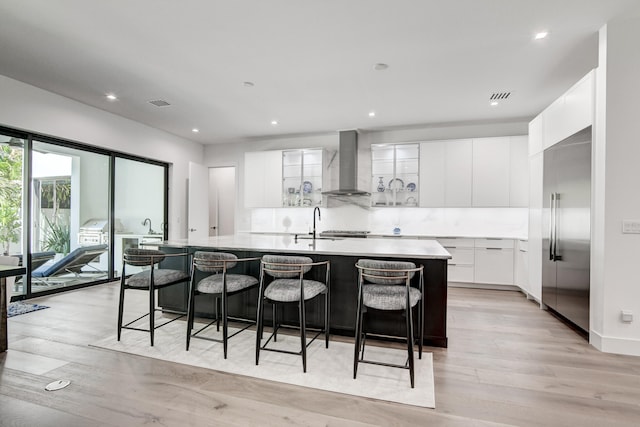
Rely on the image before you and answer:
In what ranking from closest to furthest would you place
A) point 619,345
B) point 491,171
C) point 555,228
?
point 619,345
point 555,228
point 491,171

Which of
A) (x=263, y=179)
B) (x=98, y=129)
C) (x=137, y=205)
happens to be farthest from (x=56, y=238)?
(x=263, y=179)

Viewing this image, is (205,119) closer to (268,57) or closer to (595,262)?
(268,57)

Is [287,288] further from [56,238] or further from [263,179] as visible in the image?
[263,179]

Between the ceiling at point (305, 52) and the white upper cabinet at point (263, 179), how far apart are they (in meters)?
1.60

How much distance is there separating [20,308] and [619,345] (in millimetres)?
6620

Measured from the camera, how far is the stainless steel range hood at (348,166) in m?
6.04

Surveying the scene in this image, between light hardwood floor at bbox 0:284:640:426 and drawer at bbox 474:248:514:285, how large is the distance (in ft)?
6.79

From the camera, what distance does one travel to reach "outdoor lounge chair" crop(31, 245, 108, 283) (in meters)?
4.58

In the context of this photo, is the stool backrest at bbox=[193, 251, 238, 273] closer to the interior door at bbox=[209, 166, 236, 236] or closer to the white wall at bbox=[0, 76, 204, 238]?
the white wall at bbox=[0, 76, 204, 238]

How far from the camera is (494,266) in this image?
17.1 feet

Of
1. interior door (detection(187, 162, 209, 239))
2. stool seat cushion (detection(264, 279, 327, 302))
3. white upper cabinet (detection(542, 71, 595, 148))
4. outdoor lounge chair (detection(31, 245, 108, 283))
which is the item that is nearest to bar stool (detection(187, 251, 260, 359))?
stool seat cushion (detection(264, 279, 327, 302))

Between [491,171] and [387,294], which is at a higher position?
A: [491,171]

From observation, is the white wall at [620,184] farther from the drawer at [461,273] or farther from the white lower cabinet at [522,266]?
the drawer at [461,273]

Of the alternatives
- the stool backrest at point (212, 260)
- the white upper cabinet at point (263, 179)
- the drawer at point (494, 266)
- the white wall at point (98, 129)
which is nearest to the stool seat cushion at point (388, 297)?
the stool backrest at point (212, 260)
